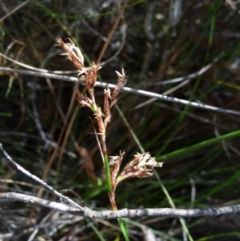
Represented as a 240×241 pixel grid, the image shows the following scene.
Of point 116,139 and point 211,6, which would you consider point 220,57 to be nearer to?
point 211,6

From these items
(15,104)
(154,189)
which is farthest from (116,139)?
(15,104)

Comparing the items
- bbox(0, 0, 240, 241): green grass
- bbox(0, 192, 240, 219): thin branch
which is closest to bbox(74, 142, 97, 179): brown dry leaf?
bbox(0, 0, 240, 241): green grass

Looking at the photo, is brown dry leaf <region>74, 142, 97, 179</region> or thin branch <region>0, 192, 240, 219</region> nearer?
thin branch <region>0, 192, 240, 219</region>

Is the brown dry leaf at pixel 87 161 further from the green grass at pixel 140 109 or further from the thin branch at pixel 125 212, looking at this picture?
the thin branch at pixel 125 212

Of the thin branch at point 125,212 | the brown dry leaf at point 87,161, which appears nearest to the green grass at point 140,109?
the brown dry leaf at point 87,161

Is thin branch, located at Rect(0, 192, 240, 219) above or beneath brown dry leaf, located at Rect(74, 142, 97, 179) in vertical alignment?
above

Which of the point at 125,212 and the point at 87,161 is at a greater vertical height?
the point at 125,212

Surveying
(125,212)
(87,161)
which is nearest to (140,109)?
(87,161)

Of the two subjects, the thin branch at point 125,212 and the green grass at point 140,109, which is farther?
the green grass at point 140,109

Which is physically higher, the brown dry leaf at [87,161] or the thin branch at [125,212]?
the thin branch at [125,212]

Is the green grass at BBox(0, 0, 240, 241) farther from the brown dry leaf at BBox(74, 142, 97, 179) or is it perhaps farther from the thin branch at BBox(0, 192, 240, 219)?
the thin branch at BBox(0, 192, 240, 219)

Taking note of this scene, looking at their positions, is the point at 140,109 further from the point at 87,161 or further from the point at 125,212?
the point at 125,212
